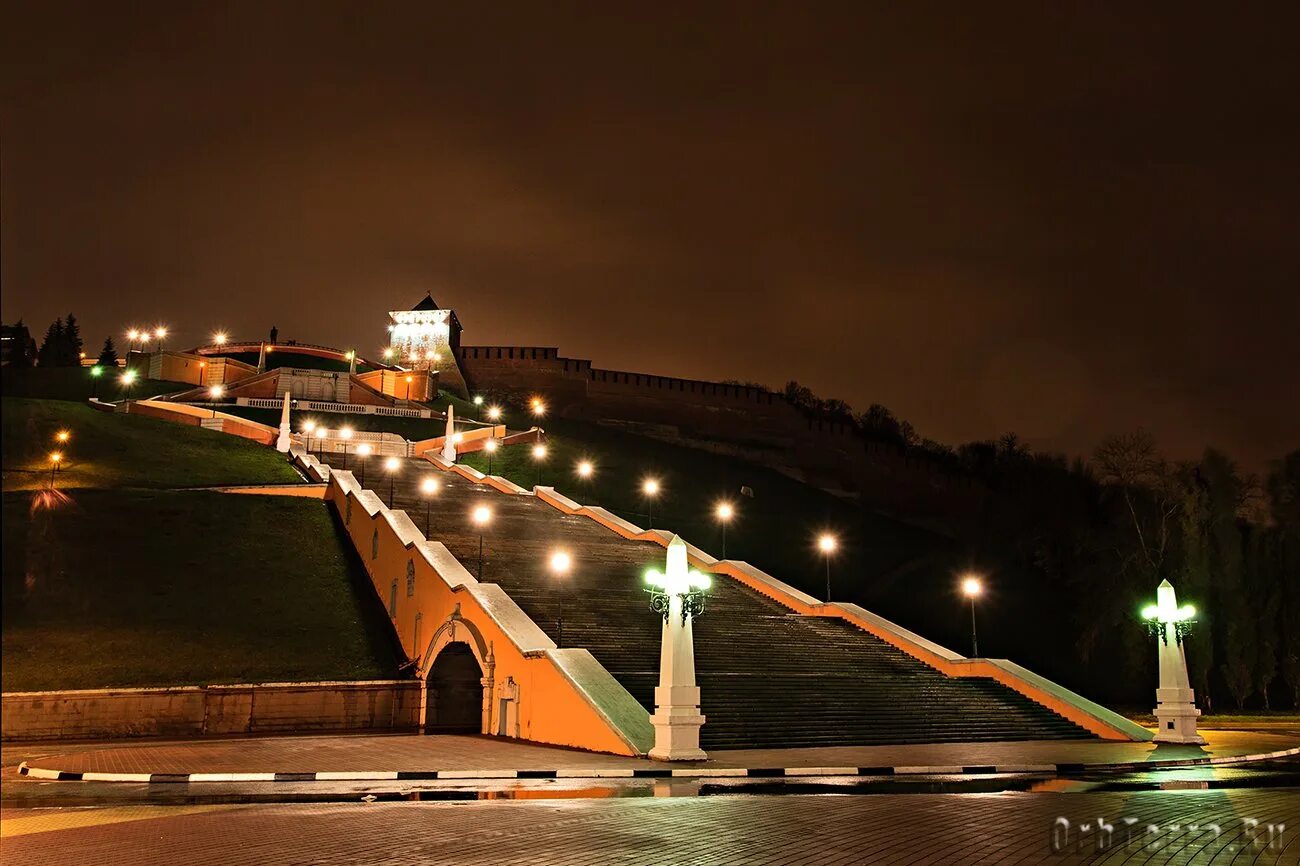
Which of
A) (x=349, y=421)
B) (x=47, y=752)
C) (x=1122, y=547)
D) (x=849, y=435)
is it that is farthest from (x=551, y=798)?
(x=849, y=435)

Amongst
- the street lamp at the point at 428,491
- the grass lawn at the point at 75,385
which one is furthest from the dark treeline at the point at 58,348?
the street lamp at the point at 428,491

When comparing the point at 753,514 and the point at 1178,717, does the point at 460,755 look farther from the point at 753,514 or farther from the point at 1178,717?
the point at 753,514

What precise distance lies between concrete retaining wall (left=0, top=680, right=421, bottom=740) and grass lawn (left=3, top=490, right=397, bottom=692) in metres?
0.84

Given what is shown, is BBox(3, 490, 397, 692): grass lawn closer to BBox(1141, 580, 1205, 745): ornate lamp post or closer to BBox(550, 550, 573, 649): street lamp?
BBox(550, 550, 573, 649): street lamp

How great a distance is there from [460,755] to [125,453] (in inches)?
1191

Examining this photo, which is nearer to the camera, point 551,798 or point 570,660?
point 551,798

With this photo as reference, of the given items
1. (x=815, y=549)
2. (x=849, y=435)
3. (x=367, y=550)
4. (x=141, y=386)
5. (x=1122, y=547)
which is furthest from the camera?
(x=849, y=435)

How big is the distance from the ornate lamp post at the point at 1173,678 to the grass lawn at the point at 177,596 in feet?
44.3

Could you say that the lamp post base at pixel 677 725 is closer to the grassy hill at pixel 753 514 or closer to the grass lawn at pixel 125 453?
the grass lawn at pixel 125 453

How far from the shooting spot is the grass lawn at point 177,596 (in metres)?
19.4

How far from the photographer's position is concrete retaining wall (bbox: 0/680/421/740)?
56.4 ft

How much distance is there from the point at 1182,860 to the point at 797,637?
15542 millimetres

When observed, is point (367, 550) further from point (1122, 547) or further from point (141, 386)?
point (141, 386)

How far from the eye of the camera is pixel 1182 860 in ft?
20.5
